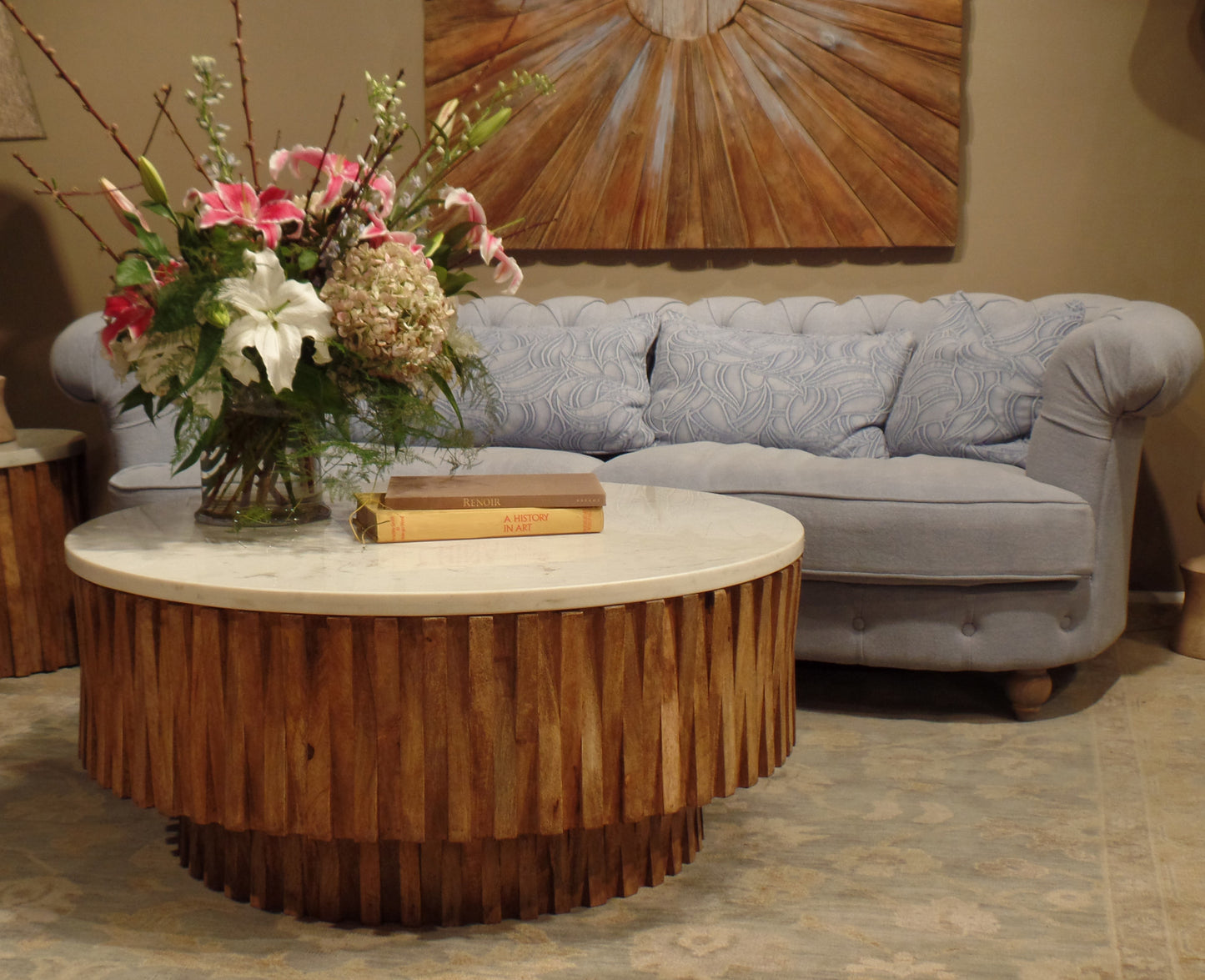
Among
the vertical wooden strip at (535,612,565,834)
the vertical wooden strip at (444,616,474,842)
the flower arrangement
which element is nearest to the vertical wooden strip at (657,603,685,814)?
the vertical wooden strip at (535,612,565,834)

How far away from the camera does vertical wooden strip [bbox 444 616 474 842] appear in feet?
4.03

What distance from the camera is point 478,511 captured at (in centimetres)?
147

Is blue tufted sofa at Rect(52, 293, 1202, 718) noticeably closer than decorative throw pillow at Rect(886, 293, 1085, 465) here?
Yes

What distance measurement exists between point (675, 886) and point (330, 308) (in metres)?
0.89

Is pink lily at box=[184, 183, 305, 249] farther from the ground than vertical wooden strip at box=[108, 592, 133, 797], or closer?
farther from the ground

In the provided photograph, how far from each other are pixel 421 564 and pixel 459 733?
21 centimetres

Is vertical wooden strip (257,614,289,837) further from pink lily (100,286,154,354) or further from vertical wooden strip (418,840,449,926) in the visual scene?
pink lily (100,286,154,354)

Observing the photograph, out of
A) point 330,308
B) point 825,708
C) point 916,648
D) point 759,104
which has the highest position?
point 759,104

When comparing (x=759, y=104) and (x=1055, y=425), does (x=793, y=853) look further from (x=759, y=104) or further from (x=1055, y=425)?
(x=759, y=104)

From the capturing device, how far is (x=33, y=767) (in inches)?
76.9

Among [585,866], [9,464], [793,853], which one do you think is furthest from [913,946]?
[9,464]

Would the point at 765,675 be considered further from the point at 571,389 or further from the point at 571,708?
the point at 571,389

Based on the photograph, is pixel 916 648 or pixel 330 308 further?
pixel 916 648

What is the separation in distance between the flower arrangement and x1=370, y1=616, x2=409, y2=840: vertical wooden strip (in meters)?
0.31
